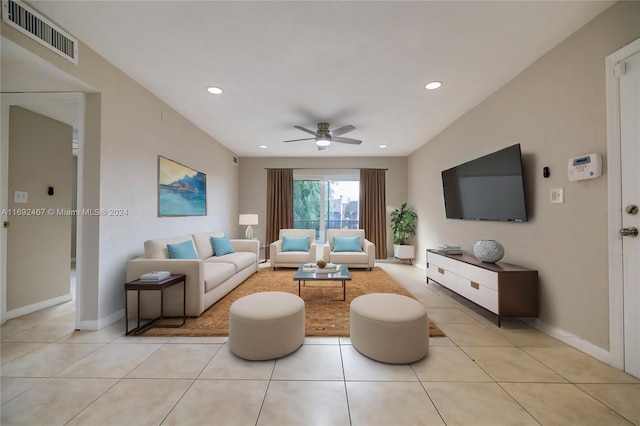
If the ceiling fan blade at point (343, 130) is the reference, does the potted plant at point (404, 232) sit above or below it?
below

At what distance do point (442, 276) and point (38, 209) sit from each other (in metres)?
5.23

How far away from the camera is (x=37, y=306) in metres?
3.06

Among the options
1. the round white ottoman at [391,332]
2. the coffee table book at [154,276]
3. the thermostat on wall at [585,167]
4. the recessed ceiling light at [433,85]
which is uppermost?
the recessed ceiling light at [433,85]

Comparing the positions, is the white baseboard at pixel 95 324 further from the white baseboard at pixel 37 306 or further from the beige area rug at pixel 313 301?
the white baseboard at pixel 37 306

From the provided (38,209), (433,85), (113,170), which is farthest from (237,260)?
(433,85)

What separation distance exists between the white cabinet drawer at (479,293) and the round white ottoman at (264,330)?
192 cm

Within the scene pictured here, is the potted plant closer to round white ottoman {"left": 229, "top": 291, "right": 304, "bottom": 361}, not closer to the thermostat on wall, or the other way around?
the thermostat on wall

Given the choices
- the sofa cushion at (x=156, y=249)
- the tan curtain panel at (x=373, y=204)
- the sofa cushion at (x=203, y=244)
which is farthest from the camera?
the tan curtain panel at (x=373, y=204)

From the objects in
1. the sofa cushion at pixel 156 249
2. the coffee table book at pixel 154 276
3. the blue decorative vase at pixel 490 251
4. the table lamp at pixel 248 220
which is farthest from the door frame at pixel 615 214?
the table lamp at pixel 248 220

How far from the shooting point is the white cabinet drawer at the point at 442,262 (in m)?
3.34

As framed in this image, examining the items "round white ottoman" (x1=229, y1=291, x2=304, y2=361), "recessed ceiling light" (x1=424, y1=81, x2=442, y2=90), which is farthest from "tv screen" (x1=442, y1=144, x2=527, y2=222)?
"round white ottoman" (x1=229, y1=291, x2=304, y2=361)

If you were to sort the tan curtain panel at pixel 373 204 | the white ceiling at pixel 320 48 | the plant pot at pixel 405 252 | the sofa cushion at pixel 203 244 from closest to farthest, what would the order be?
1. the white ceiling at pixel 320 48
2. the sofa cushion at pixel 203 244
3. the plant pot at pixel 405 252
4. the tan curtain panel at pixel 373 204

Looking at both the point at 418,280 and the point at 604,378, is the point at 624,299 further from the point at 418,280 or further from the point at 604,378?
the point at 418,280

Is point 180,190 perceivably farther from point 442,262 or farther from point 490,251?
point 490,251
